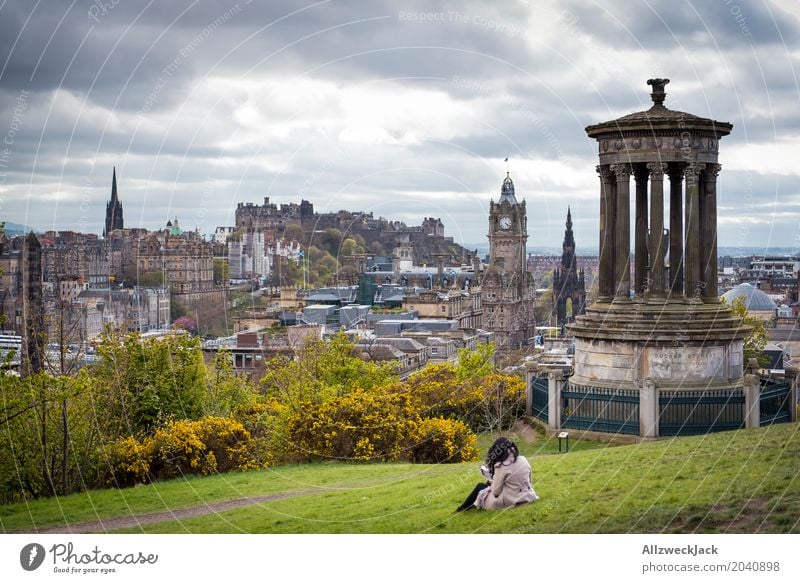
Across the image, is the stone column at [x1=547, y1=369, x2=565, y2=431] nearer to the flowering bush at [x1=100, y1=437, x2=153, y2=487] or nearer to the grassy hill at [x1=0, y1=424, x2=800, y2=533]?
the grassy hill at [x1=0, y1=424, x2=800, y2=533]

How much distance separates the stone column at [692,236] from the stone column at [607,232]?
1713 mm

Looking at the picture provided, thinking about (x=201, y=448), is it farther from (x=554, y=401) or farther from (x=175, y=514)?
(x=554, y=401)

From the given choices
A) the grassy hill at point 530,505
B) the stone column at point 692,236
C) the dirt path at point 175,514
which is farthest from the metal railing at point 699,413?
the dirt path at point 175,514

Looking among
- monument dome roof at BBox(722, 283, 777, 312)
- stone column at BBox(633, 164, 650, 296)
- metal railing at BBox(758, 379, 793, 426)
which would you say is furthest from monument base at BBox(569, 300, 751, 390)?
monument dome roof at BBox(722, 283, 777, 312)

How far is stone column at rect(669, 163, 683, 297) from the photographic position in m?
27.9

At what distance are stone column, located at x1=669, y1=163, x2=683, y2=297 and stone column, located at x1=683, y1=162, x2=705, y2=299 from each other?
40 cm

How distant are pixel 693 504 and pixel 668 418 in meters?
6.99

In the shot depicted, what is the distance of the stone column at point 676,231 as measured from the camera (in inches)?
1097

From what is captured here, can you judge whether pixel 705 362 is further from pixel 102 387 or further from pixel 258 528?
pixel 102 387

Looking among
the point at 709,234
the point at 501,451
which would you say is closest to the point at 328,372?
the point at 709,234

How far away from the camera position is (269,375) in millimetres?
48625

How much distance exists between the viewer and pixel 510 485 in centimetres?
1847

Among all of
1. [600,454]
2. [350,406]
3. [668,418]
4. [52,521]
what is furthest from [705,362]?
[52,521]
